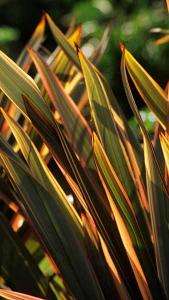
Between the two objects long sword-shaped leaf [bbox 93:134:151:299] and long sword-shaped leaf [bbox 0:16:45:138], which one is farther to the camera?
long sword-shaped leaf [bbox 0:16:45:138]

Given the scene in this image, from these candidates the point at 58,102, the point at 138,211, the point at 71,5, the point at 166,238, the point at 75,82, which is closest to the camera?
the point at 166,238

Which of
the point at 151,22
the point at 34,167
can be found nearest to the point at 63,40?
the point at 34,167

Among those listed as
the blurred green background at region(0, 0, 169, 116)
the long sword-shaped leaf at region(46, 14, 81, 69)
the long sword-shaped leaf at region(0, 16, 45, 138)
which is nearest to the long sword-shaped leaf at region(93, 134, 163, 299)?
the long sword-shaped leaf at region(46, 14, 81, 69)

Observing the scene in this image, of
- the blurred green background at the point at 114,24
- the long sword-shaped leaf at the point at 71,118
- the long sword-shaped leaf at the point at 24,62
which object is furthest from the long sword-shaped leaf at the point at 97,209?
the blurred green background at the point at 114,24

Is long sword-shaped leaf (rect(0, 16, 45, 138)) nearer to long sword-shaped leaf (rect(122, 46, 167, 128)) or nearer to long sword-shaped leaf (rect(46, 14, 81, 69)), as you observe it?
long sword-shaped leaf (rect(46, 14, 81, 69))

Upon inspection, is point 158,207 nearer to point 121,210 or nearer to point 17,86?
point 121,210

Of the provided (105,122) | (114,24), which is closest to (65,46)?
(105,122)

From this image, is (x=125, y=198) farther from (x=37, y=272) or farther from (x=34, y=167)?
(x=37, y=272)
